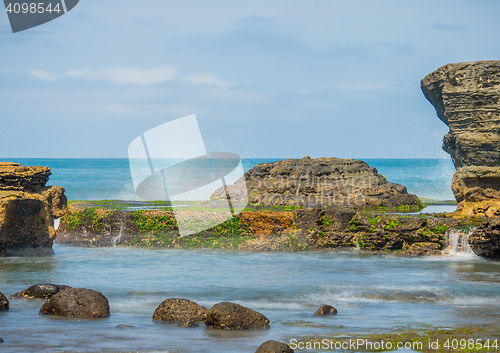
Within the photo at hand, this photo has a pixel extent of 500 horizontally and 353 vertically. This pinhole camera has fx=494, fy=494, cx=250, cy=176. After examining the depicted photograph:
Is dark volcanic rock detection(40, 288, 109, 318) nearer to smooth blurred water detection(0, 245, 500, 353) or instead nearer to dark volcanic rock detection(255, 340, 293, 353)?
smooth blurred water detection(0, 245, 500, 353)

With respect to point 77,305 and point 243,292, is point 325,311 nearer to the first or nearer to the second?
point 243,292

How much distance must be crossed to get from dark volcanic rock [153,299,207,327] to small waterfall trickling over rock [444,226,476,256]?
718 centimetres

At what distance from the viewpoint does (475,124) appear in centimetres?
1195

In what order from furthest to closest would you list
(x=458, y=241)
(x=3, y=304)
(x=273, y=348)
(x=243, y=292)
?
(x=458, y=241) → (x=243, y=292) → (x=3, y=304) → (x=273, y=348)

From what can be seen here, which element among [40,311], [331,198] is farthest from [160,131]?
[331,198]

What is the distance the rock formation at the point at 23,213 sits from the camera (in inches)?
392

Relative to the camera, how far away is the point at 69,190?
44.6 m

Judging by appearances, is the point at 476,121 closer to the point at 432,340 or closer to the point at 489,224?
the point at 489,224

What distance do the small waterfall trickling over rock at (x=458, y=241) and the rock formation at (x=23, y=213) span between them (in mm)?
8890

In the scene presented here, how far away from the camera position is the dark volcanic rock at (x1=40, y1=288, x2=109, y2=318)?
19.4ft

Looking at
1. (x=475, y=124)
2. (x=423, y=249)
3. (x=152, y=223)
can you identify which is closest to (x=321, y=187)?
(x=475, y=124)

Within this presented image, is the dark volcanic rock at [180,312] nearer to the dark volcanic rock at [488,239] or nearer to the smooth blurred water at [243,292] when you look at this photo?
the smooth blurred water at [243,292]

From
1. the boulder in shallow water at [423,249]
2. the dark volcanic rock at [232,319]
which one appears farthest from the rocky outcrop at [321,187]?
the dark volcanic rock at [232,319]

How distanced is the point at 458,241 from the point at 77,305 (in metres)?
8.37
